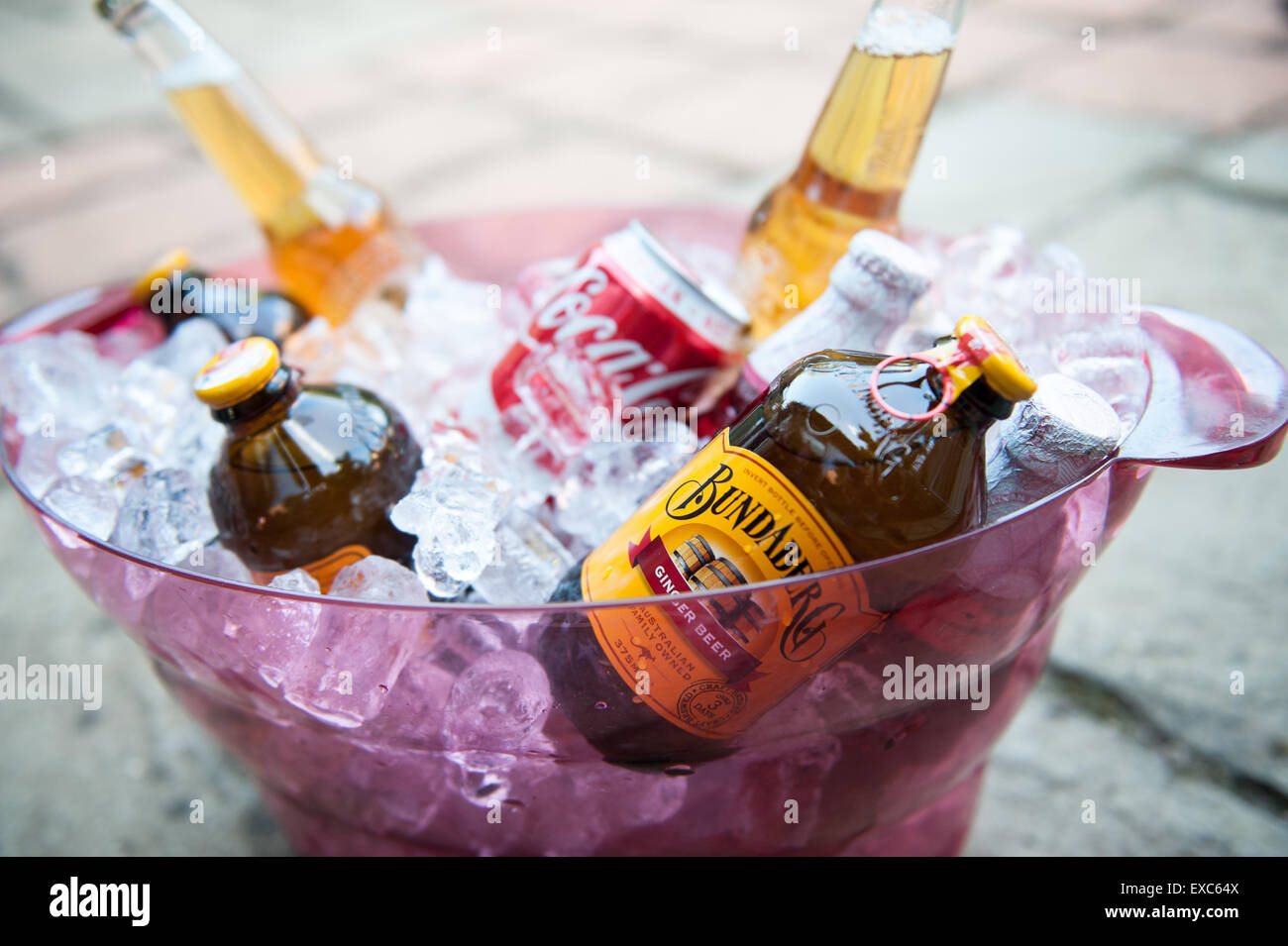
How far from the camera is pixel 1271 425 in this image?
701 millimetres

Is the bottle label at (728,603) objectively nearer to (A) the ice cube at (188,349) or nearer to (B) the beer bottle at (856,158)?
(B) the beer bottle at (856,158)

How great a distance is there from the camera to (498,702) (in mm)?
711

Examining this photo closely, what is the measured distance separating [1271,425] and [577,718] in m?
0.59

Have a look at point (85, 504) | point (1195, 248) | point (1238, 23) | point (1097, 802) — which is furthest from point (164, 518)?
point (1238, 23)

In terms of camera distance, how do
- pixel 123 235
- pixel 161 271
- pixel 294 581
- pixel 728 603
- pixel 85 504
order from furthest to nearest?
1. pixel 123 235
2. pixel 161 271
3. pixel 85 504
4. pixel 294 581
5. pixel 728 603

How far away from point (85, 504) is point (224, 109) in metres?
0.67

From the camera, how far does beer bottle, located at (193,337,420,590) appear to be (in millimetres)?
830

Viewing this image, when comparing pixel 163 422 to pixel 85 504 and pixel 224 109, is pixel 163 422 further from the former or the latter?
pixel 224 109

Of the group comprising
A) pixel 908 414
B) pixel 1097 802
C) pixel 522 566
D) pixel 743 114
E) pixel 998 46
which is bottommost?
pixel 1097 802

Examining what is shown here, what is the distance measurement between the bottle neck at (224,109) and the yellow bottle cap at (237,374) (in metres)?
0.62
